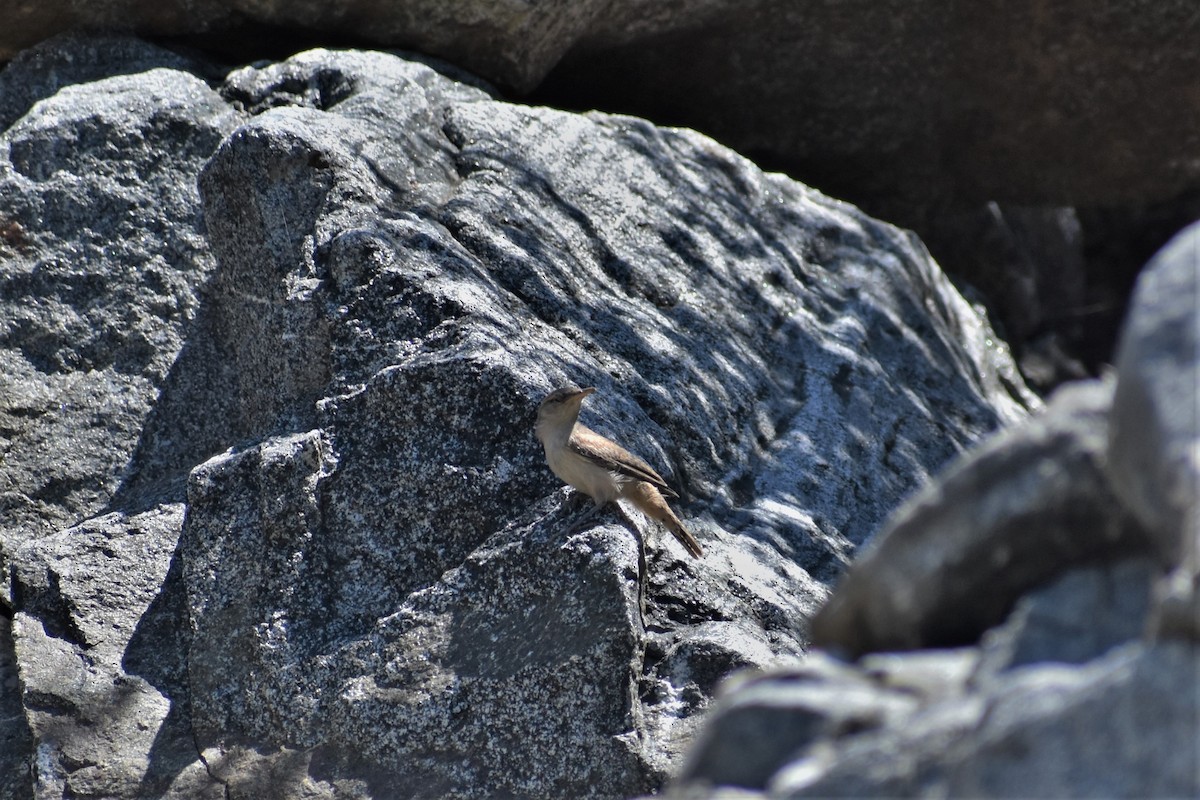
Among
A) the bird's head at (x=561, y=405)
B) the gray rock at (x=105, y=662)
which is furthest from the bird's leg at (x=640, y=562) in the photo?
the gray rock at (x=105, y=662)

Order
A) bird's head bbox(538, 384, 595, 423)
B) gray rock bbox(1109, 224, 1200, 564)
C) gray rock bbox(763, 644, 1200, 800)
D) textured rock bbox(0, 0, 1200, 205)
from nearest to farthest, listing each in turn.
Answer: gray rock bbox(763, 644, 1200, 800), gray rock bbox(1109, 224, 1200, 564), bird's head bbox(538, 384, 595, 423), textured rock bbox(0, 0, 1200, 205)

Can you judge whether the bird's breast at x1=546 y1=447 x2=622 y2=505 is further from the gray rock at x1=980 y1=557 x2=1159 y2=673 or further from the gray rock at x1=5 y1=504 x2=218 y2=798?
the gray rock at x1=980 y1=557 x2=1159 y2=673

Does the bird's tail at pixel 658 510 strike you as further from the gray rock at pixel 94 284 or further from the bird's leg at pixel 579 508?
the gray rock at pixel 94 284

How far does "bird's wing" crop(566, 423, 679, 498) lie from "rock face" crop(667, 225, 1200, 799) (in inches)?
85.3

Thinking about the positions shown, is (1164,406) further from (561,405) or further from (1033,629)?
(561,405)

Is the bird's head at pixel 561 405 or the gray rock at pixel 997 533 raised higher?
the bird's head at pixel 561 405

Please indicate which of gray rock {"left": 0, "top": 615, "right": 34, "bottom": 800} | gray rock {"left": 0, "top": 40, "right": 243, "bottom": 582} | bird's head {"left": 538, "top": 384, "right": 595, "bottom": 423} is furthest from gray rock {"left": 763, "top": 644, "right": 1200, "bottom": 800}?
gray rock {"left": 0, "top": 40, "right": 243, "bottom": 582}

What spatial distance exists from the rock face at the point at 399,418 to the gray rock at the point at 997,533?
2174mm

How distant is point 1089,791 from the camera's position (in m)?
1.68

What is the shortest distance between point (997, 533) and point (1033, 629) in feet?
0.57

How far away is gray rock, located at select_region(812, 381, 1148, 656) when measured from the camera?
2.04 meters

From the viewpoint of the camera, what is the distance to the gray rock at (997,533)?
204 cm

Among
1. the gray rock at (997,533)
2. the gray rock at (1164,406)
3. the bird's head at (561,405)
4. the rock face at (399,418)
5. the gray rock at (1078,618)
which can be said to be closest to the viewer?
the gray rock at (1164,406)

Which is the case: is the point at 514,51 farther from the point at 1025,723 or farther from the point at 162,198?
the point at 1025,723
